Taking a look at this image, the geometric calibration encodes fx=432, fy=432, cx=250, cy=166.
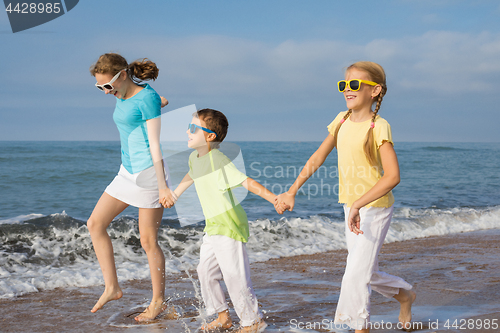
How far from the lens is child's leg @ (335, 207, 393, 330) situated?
8.93 feet

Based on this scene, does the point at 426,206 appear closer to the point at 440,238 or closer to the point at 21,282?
the point at 440,238

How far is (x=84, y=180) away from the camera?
58.4 ft

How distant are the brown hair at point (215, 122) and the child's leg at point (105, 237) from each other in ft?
3.31

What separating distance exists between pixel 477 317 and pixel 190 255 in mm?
4405

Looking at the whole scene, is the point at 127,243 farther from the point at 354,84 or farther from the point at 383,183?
the point at 383,183

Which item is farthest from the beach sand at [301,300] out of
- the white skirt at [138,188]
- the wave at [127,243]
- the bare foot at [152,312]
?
the white skirt at [138,188]

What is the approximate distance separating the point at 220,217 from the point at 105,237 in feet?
3.72

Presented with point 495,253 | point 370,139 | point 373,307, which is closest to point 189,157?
point 370,139

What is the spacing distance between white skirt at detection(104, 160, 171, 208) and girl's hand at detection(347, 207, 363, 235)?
4.89 ft

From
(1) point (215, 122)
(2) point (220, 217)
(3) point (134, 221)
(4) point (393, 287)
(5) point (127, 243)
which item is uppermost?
(1) point (215, 122)

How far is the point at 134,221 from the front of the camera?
8.55 meters

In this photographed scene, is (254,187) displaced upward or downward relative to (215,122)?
downward

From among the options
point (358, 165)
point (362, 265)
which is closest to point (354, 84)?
point (358, 165)

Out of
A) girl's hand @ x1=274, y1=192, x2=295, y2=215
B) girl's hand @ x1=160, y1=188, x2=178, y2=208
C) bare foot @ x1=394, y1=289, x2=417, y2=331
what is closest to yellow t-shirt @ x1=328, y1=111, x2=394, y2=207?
girl's hand @ x1=274, y1=192, x2=295, y2=215
